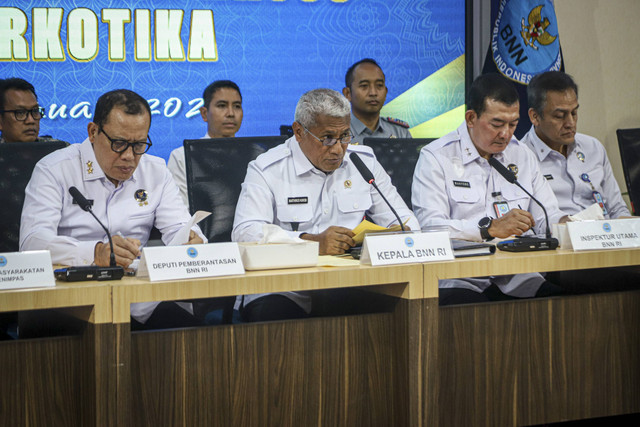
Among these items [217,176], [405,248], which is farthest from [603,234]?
[217,176]

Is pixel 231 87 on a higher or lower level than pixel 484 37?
lower

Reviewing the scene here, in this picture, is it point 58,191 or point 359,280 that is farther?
point 58,191

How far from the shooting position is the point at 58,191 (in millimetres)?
2301

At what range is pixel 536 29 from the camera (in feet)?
14.2

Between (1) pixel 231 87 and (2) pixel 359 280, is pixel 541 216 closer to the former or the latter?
(2) pixel 359 280

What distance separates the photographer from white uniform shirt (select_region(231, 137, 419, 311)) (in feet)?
8.29

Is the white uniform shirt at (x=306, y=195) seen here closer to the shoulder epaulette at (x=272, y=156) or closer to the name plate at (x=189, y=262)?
the shoulder epaulette at (x=272, y=156)

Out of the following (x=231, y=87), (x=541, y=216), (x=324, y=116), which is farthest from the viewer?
(x=231, y=87)

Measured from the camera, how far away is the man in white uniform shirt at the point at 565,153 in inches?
124

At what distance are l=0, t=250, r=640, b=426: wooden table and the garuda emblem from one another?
2577 mm

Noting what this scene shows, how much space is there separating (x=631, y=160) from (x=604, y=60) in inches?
56.0

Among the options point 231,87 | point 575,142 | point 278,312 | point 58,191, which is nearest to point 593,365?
point 278,312

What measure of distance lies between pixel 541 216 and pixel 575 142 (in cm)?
61

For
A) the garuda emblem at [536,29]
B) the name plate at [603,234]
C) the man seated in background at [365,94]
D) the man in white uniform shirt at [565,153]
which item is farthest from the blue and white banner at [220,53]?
the name plate at [603,234]
